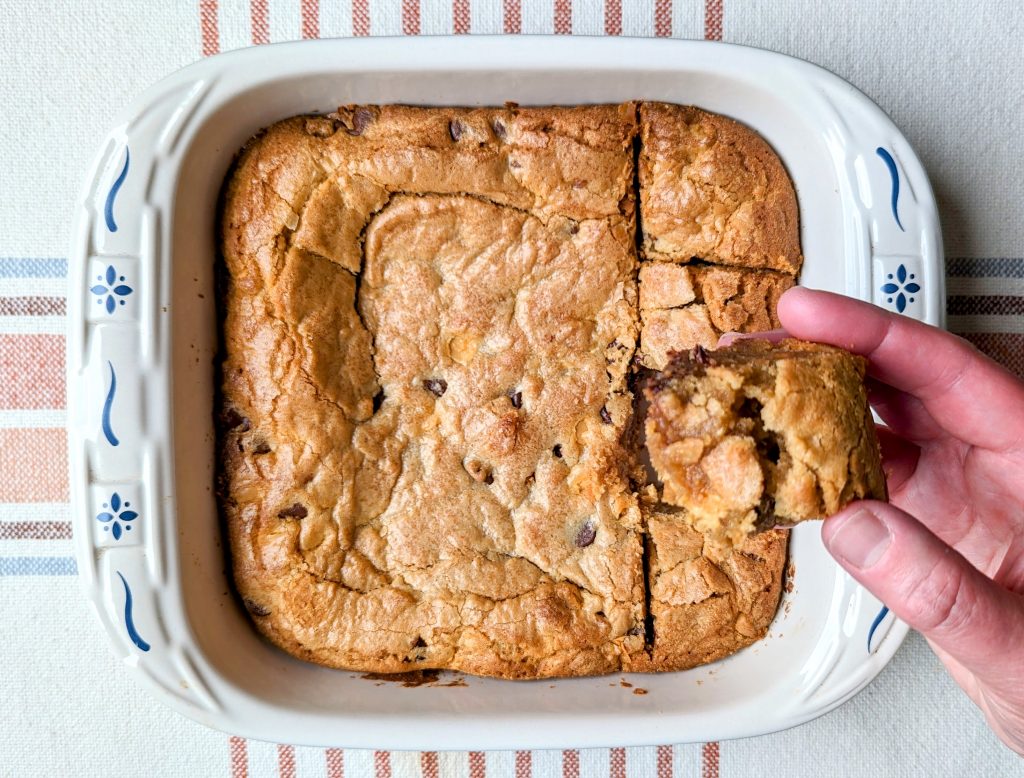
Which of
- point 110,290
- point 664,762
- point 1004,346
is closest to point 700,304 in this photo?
point 1004,346

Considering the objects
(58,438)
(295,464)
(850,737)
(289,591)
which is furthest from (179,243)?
(850,737)

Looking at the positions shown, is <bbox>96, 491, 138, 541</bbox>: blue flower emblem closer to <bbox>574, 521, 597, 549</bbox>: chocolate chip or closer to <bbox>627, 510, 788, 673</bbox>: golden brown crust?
<bbox>574, 521, 597, 549</bbox>: chocolate chip

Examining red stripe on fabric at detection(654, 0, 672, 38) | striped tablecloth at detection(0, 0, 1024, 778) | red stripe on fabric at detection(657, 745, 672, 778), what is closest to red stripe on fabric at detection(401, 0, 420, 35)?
striped tablecloth at detection(0, 0, 1024, 778)

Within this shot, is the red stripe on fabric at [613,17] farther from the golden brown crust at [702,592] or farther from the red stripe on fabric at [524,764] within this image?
the red stripe on fabric at [524,764]

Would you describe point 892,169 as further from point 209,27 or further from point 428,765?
point 428,765

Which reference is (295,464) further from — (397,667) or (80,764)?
(80,764)

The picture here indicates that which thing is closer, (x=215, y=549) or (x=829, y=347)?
(x=829, y=347)
